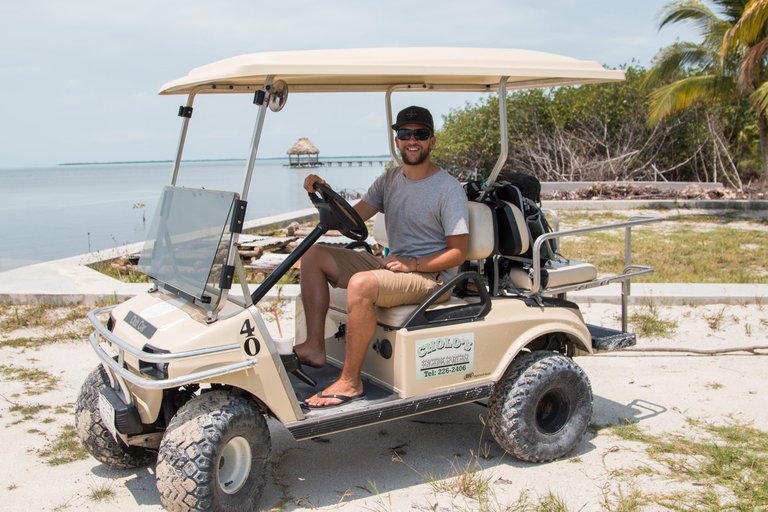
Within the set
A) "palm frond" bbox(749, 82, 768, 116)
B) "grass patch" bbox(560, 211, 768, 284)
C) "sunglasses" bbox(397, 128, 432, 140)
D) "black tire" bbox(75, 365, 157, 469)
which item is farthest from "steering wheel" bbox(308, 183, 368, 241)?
"palm frond" bbox(749, 82, 768, 116)

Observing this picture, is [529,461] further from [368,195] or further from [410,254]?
[368,195]

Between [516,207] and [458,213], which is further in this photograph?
[516,207]

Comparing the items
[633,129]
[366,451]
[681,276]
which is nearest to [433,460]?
[366,451]

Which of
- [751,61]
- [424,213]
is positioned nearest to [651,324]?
[424,213]

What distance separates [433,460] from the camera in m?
4.31

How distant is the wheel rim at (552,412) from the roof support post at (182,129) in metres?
2.26

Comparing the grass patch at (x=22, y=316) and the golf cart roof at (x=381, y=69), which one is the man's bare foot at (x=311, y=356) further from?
the grass patch at (x=22, y=316)

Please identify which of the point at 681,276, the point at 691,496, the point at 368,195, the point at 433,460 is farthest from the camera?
the point at 681,276

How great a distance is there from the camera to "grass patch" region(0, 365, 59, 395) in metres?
5.48

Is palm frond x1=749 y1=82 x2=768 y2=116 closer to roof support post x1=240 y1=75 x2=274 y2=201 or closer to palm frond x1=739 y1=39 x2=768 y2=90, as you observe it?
palm frond x1=739 y1=39 x2=768 y2=90

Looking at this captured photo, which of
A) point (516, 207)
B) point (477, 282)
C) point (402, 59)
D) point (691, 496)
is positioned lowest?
point (691, 496)

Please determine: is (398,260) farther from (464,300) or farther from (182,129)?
(182,129)

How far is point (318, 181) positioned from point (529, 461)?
1786 mm

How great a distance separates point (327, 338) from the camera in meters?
4.57
